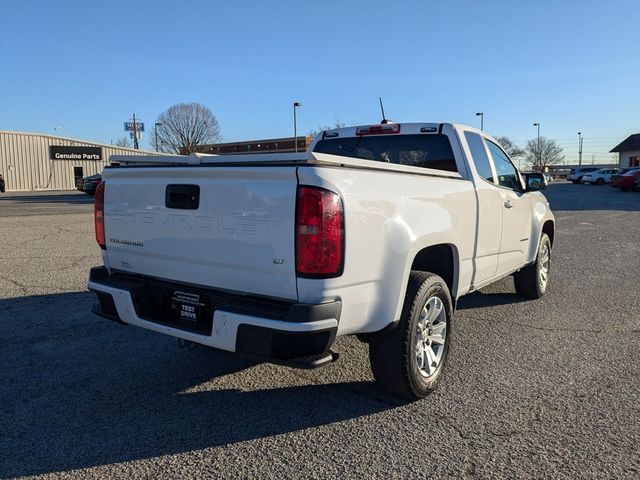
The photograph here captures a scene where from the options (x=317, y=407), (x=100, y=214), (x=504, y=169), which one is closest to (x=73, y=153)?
(x=100, y=214)

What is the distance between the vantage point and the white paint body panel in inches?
111

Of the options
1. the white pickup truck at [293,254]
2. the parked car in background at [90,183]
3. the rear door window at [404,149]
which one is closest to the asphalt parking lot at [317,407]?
the white pickup truck at [293,254]

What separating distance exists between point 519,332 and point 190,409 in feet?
10.6

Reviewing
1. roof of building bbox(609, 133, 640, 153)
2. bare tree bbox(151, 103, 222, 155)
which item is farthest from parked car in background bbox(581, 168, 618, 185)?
bare tree bbox(151, 103, 222, 155)

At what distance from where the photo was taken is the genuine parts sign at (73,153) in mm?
51156

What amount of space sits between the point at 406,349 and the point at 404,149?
224 centimetres

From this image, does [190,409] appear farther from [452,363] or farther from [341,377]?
[452,363]

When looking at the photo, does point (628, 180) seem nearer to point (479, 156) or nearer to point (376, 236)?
point (479, 156)

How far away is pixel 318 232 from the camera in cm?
273

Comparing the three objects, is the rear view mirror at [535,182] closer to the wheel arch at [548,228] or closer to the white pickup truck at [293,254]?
the wheel arch at [548,228]

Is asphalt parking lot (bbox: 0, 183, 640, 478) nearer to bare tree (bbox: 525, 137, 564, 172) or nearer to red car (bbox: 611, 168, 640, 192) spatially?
red car (bbox: 611, 168, 640, 192)

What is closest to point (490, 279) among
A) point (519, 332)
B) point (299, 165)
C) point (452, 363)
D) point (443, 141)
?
point (519, 332)

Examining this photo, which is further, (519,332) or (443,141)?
(519,332)

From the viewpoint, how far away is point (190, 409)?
3.40 meters
